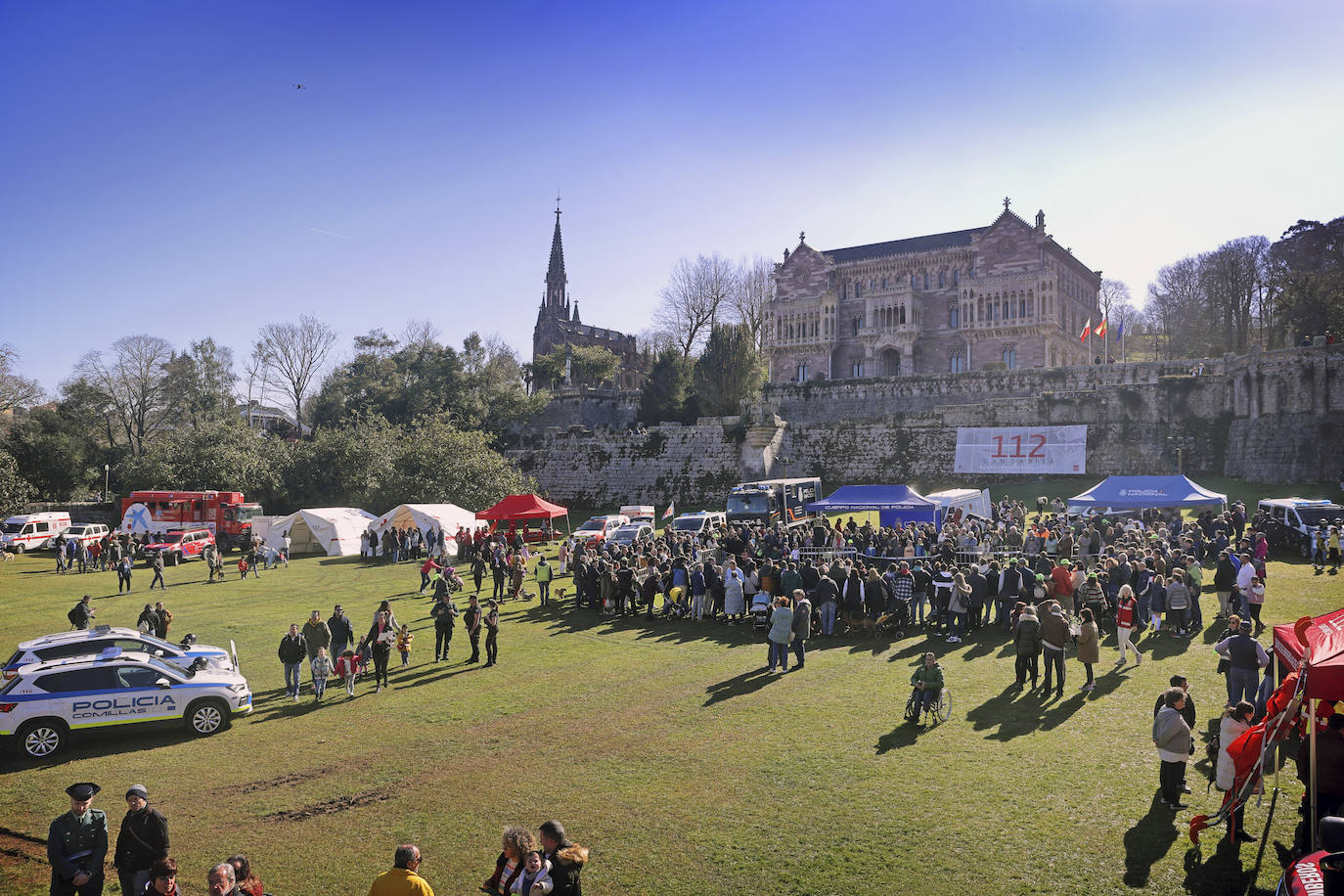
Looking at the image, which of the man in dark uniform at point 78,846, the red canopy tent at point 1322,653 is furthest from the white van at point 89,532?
the red canopy tent at point 1322,653

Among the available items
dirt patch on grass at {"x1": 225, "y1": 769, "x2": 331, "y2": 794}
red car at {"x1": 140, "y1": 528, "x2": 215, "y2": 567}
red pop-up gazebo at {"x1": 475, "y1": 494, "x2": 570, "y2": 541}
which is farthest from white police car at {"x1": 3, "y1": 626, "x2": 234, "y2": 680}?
red car at {"x1": 140, "y1": 528, "x2": 215, "y2": 567}

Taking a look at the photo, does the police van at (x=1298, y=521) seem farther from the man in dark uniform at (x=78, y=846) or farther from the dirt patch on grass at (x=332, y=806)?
the man in dark uniform at (x=78, y=846)

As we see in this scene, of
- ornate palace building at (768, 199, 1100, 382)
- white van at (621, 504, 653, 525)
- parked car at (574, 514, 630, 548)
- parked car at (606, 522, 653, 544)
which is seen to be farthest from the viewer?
ornate palace building at (768, 199, 1100, 382)

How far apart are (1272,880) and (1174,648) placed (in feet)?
23.1

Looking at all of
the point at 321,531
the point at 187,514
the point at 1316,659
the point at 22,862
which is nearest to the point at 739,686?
the point at 1316,659

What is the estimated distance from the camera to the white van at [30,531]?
31.7 metres

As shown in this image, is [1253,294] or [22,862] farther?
[1253,294]

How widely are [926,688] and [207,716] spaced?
32.1ft

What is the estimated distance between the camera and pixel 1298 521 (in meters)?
19.4

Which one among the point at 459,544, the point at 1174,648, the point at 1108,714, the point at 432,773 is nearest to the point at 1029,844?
the point at 1108,714

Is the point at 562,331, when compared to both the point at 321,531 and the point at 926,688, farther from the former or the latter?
the point at 926,688

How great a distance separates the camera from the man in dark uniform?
590 centimetres

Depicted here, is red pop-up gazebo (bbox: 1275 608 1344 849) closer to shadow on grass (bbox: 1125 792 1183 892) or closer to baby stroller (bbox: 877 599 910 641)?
shadow on grass (bbox: 1125 792 1183 892)

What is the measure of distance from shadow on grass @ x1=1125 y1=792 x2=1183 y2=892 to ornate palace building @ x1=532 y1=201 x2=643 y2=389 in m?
75.6
